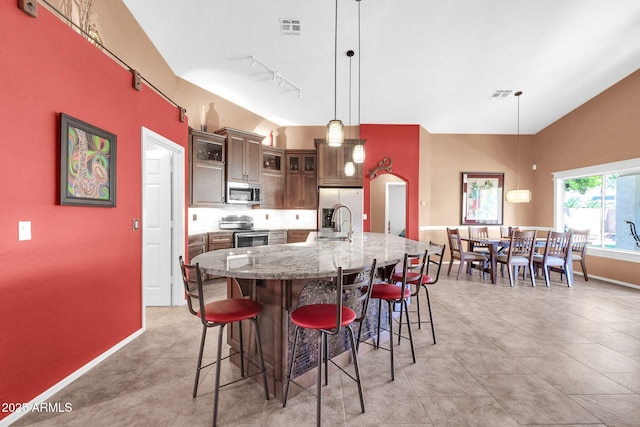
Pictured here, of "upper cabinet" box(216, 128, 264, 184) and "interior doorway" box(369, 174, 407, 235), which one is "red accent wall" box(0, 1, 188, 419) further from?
"interior doorway" box(369, 174, 407, 235)

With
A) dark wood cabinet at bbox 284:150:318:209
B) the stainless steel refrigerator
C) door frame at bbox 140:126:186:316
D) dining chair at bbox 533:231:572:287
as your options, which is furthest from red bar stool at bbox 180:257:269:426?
dining chair at bbox 533:231:572:287

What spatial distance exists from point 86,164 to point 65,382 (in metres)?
1.58

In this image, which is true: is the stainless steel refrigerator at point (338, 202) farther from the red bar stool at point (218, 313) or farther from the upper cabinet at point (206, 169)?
the red bar stool at point (218, 313)

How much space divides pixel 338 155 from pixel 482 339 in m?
4.16

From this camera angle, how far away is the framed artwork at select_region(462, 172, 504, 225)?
269 inches

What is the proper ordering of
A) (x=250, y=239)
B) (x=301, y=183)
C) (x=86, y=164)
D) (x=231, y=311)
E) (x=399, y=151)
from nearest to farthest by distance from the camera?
(x=231, y=311)
(x=86, y=164)
(x=250, y=239)
(x=301, y=183)
(x=399, y=151)

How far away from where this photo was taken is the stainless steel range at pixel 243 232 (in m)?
4.95

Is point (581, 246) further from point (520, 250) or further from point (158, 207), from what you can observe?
point (158, 207)

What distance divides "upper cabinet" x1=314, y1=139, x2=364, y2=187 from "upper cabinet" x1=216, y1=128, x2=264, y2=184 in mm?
1261

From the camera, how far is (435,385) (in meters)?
2.03

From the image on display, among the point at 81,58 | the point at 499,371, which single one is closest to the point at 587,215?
the point at 499,371

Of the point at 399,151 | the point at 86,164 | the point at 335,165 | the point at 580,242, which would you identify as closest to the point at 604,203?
the point at 580,242

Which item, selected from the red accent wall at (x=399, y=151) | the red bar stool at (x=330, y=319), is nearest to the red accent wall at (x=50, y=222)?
the red bar stool at (x=330, y=319)

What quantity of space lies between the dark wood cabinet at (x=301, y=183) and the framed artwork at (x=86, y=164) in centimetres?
371
